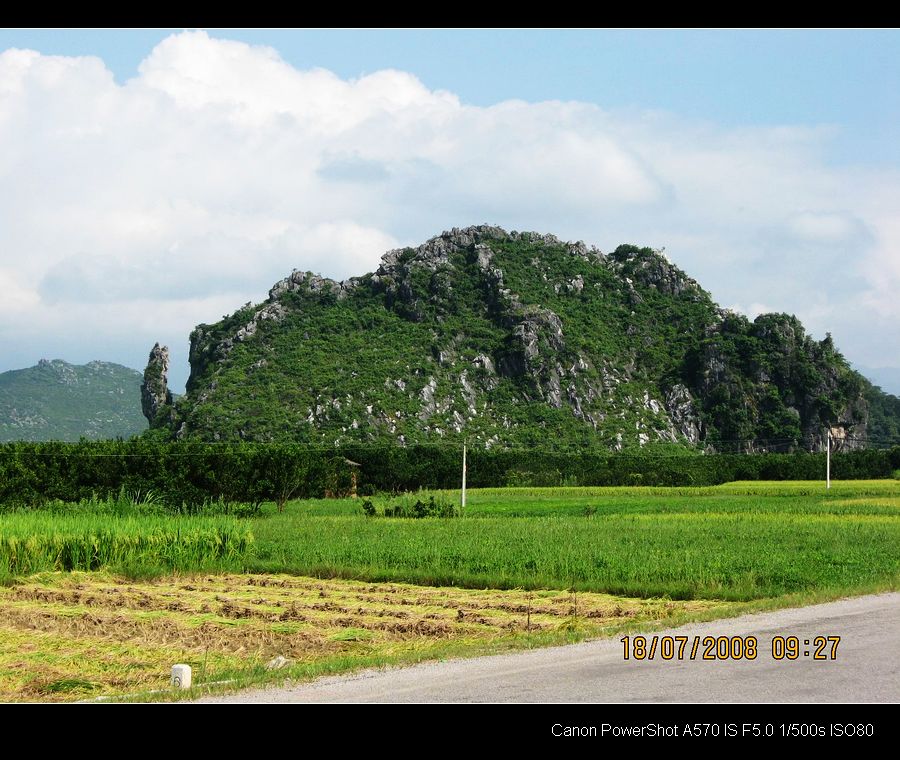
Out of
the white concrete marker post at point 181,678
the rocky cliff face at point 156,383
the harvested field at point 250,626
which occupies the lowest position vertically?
the harvested field at point 250,626

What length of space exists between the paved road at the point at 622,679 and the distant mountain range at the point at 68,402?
123 meters

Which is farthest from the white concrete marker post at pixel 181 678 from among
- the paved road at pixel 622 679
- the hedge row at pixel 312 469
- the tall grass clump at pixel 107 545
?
the hedge row at pixel 312 469

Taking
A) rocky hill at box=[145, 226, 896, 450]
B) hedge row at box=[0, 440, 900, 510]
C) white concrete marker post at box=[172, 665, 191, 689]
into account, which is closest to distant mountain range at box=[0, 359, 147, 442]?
rocky hill at box=[145, 226, 896, 450]

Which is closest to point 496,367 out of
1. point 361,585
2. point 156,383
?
point 156,383

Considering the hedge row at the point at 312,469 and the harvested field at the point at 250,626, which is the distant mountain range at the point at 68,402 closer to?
the hedge row at the point at 312,469

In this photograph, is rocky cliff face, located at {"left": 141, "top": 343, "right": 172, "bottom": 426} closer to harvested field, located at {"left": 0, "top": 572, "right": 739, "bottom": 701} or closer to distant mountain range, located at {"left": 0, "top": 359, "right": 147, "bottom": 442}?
distant mountain range, located at {"left": 0, "top": 359, "right": 147, "bottom": 442}

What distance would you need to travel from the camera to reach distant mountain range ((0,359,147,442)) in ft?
437

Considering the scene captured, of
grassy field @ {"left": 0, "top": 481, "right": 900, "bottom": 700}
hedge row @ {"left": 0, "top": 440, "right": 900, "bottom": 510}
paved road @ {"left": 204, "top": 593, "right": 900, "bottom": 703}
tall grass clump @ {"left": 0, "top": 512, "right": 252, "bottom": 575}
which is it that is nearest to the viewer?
paved road @ {"left": 204, "top": 593, "right": 900, "bottom": 703}

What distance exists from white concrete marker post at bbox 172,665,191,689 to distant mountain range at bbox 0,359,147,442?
12239cm

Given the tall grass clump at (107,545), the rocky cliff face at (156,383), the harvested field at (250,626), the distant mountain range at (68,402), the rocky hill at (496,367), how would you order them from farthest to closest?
1. the distant mountain range at (68,402)
2. the rocky cliff face at (156,383)
3. the rocky hill at (496,367)
4. the tall grass clump at (107,545)
5. the harvested field at (250,626)

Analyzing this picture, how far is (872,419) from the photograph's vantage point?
111438 millimetres

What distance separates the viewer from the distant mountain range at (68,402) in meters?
133

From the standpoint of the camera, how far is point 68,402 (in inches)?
5807

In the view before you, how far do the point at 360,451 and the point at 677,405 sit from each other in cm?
3775
